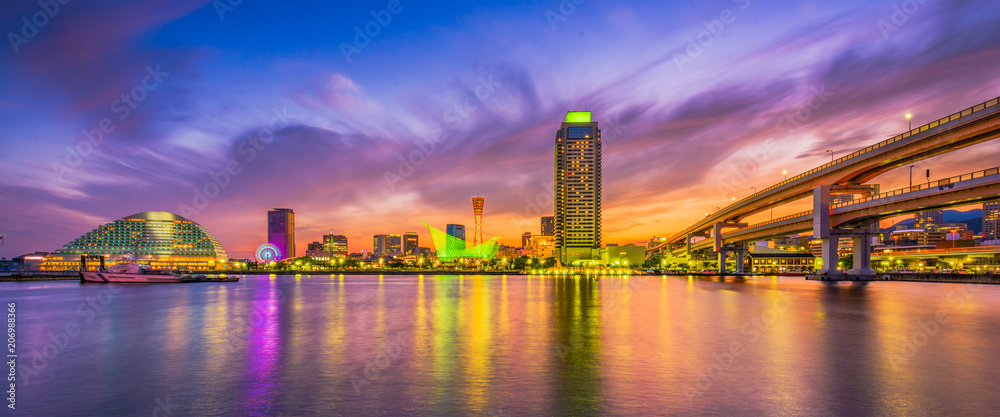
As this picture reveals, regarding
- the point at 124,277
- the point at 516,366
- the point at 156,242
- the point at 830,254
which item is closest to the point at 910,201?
the point at 830,254

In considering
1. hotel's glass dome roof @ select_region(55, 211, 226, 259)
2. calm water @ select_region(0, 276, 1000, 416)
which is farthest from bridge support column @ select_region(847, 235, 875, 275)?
hotel's glass dome roof @ select_region(55, 211, 226, 259)

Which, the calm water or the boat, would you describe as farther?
the boat

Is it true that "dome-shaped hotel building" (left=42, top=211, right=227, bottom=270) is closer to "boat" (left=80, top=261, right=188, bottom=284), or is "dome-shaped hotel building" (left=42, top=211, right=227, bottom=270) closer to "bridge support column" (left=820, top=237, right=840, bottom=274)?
"boat" (left=80, top=261, right=188, bottom=284)

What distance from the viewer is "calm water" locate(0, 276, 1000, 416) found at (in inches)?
422

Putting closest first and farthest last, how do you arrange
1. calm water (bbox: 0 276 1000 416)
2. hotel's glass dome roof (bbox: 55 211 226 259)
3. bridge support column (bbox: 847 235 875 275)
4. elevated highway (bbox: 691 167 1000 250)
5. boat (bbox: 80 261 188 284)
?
1. calm water (bbox: 0 276 1000 416)
2. elevated highway (bbox: 691 167 1000 250)
3. bridge support column (bbox: 847 235 875 275)
4. boat (bbox: 80 261 188 284)
5. hotel's glass dome roof (bbox: 55 211 226 259)

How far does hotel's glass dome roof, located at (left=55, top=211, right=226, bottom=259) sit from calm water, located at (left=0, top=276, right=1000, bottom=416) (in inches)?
7137

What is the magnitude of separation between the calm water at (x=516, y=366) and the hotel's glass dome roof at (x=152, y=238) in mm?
181286

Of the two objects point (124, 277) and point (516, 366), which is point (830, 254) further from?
point (124, 277)

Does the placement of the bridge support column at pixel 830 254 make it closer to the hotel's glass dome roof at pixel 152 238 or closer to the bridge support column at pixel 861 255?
the bridge support column at pixel 861 255

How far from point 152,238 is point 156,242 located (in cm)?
216

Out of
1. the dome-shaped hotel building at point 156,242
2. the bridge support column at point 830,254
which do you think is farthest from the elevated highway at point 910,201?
the dome-shaped hotel building at point 156,242

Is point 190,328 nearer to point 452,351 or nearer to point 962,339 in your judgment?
point 452,351

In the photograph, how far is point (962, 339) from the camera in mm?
19688

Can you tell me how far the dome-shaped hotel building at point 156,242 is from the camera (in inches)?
6831
